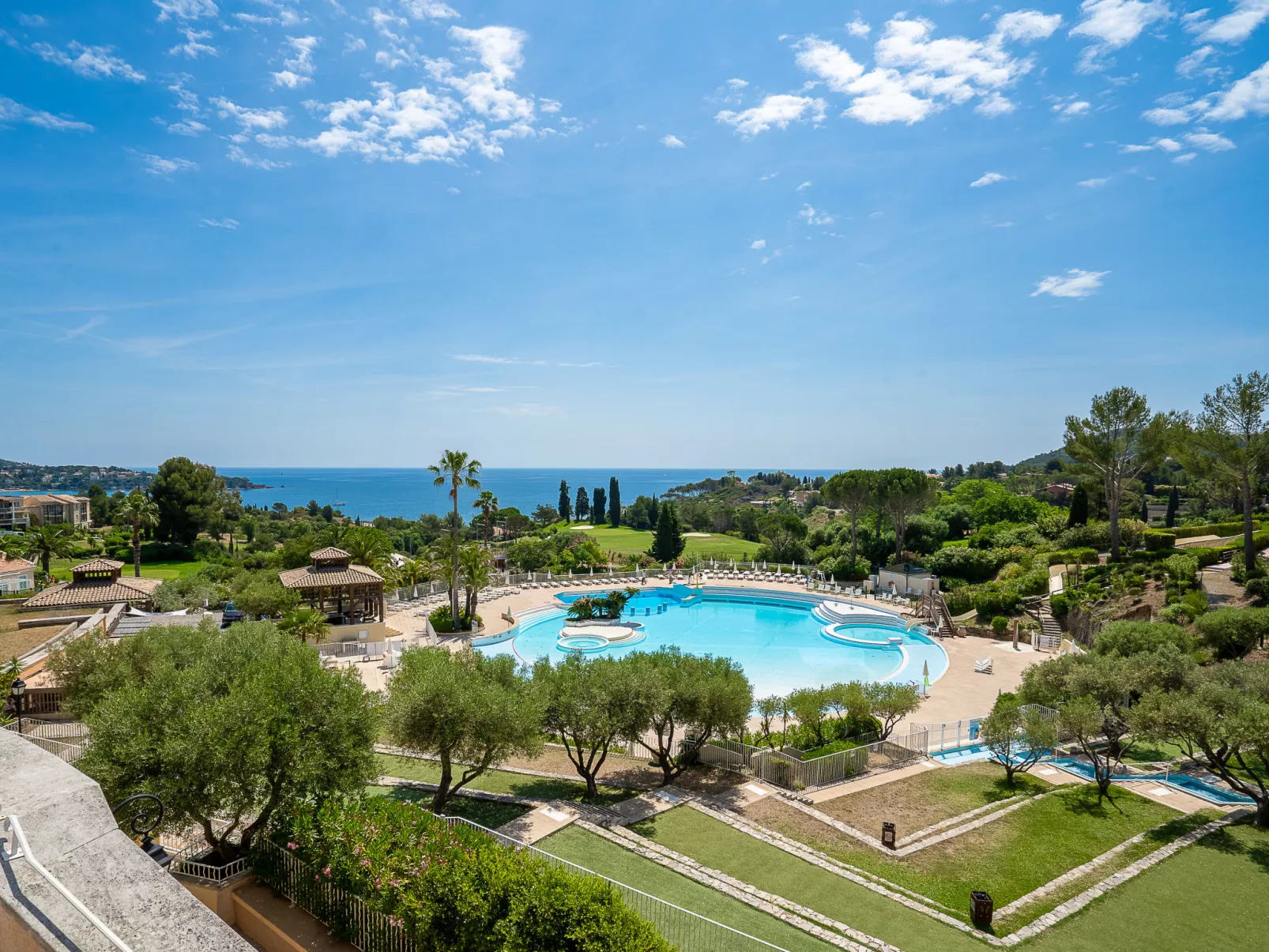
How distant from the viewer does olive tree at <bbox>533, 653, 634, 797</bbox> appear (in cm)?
1382

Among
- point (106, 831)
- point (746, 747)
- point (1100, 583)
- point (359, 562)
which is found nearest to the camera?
point (106, 831)

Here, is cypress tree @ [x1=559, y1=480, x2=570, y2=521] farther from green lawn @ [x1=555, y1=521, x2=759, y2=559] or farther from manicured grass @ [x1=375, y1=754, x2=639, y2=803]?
manicured grass @ [x1=375, y1=754, x2=639, y2=803]

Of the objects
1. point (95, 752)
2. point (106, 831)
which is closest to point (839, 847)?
point (106, 831)

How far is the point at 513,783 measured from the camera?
15.5 meters

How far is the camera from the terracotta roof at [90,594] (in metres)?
25.5

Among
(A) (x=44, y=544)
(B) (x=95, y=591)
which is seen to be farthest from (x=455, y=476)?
(A) (x=44, y=544)

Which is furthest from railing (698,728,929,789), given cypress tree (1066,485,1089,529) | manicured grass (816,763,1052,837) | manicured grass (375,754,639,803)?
cypress tree (1066,485,1089,529)

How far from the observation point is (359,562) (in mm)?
36250

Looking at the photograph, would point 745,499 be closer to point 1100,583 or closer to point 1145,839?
point 1100,583

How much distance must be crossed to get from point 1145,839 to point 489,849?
12.7 metres

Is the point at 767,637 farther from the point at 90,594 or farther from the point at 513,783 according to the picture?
the point at 90,594

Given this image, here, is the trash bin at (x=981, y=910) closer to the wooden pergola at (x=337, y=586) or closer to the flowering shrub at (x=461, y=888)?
the flowering shrub at (x=461, y=888)

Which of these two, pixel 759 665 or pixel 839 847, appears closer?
pixel 839 847

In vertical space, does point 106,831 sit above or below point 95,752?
above
